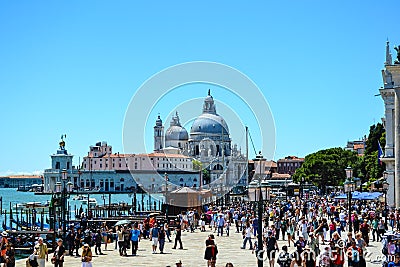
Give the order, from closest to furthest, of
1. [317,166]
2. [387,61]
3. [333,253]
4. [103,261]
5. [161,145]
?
[333,253] → [103,261] → [387,61] → [317,166] → [161,145]

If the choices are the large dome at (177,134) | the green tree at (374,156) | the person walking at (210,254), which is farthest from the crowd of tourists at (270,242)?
the large dome at (177,134)

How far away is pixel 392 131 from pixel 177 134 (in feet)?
464

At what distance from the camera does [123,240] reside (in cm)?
2170

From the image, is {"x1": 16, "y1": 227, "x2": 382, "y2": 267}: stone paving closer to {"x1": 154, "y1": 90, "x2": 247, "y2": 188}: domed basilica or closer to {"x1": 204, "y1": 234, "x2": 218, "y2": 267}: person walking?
{"x1": 204, "y1": 234, "x2": 218, "y2": 267}: person walking

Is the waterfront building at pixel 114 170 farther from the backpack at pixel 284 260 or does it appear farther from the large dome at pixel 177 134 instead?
the backpack at pixel 284 260

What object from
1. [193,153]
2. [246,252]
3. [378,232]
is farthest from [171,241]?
[193,153]

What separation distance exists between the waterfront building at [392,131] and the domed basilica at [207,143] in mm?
103397

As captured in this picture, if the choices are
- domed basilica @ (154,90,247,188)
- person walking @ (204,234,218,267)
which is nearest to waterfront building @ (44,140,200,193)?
domed basilica @ (154,90,247,188)

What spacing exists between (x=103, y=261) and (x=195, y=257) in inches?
104

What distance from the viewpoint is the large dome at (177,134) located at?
18062 cm

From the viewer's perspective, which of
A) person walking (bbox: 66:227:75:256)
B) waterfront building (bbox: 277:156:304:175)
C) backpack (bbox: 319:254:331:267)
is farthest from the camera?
waterfront building (bbox: 277:156:304:175)

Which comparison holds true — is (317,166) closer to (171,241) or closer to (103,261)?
(171,241)

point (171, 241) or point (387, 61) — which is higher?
point (387, 61)

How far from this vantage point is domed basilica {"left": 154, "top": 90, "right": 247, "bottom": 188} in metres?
152
